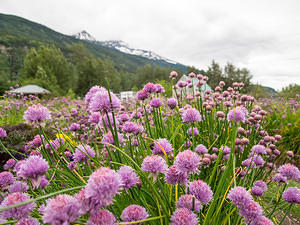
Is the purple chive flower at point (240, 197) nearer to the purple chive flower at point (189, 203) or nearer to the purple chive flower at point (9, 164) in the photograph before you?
the purple chive flower at point (189, 203)

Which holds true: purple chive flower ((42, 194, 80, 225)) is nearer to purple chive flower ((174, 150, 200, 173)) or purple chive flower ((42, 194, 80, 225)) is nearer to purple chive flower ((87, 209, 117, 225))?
purple chive flower ((87, 209, 117, 225))

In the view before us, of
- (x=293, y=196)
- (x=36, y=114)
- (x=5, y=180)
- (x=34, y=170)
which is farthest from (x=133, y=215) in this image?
(x=293, y=196)

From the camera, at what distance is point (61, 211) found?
1.95ft

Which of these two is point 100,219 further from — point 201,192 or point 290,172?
point 290,172

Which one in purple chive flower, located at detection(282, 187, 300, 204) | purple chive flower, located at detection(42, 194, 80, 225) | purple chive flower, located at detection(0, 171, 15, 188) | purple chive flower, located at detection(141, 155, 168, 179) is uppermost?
purple chive flower, located at detection(141, 155, 168, 179)

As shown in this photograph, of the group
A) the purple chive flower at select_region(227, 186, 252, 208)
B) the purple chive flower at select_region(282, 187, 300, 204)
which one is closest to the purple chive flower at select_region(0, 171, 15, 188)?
the purple chive flower at select_region(227, 186, 252, 208)

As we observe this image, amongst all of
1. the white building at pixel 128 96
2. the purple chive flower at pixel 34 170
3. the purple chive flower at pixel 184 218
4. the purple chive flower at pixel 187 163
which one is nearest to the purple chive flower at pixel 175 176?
the purple chive flower at pixel 187 163

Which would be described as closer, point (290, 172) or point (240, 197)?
point (240, 197)

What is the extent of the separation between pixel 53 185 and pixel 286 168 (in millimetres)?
1967

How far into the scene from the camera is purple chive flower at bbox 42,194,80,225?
0.59 metres

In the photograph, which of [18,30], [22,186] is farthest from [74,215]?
[18,30]

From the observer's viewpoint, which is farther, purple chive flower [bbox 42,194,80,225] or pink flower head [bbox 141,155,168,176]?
pink flower head [bbox 141,155,168,176]

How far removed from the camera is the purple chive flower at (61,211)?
1.94 ft

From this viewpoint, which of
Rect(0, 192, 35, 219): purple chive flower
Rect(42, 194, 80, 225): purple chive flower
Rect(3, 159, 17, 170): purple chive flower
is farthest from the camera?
Rect(3, 159, 17, 170): purple chive flower
